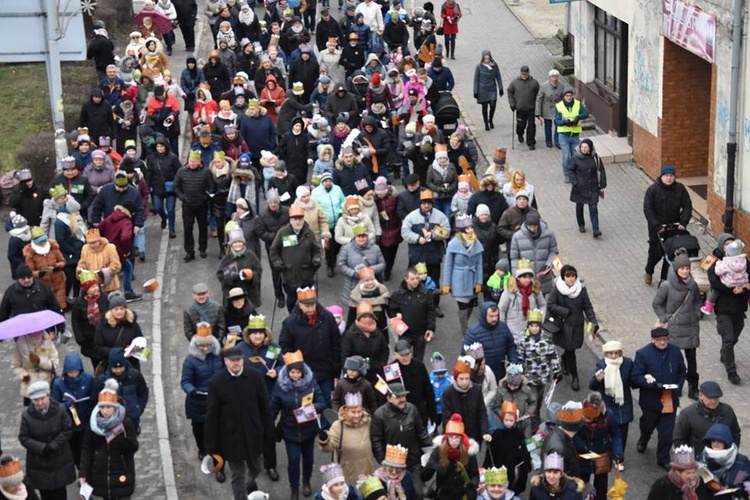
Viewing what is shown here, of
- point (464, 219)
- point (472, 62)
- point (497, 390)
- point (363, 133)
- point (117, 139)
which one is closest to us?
point (497, 390)

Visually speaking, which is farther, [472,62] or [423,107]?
[472,62]

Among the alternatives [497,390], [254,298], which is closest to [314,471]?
[497,390]

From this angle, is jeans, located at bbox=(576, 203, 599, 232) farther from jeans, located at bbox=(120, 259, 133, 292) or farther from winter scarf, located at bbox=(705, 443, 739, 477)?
winter scarf, located at bbox=(705, 443, 739, 477)

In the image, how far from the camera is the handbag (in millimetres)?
15742

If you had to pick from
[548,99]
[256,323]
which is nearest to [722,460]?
[256,323]

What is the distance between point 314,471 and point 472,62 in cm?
2060

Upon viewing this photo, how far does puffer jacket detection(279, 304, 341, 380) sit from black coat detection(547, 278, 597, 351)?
2.75 m

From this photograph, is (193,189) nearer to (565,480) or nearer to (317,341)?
(317,341)

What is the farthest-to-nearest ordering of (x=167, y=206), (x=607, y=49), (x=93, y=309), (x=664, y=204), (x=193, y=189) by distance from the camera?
(x=607, y=49) → (x=167, y=206) → (x=193, y=189) → (x=664, y=204) → (x=93, y=309)

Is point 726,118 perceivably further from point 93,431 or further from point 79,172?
point 93,431

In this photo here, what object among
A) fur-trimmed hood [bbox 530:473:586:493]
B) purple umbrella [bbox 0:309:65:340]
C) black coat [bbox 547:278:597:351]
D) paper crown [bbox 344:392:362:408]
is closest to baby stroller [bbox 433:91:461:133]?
black coat [bbox 547:278:597:351]

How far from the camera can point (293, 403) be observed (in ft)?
52.8

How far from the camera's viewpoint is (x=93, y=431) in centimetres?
1545

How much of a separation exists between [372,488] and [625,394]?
369cm
